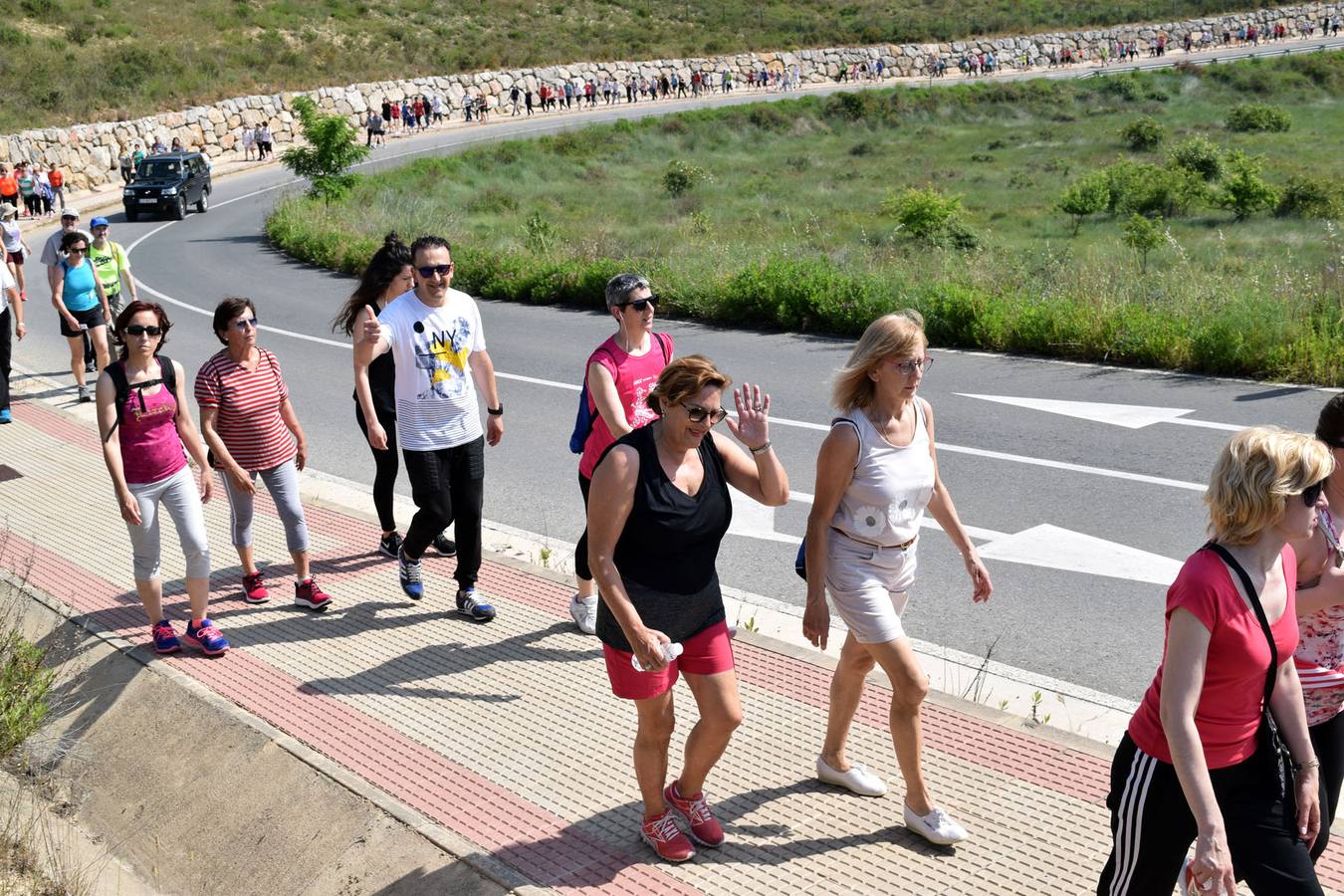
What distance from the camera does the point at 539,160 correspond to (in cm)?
4972

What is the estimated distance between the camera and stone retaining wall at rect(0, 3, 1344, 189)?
4700 centimetres

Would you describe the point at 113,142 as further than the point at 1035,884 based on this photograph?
Yes

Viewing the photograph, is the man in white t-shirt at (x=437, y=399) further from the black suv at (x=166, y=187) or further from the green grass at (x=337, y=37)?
the green grass at (x=337, y=37)

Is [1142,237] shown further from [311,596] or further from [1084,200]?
[311,596]

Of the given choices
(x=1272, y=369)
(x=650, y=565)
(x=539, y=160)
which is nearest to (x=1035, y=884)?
(x=650, y=565)

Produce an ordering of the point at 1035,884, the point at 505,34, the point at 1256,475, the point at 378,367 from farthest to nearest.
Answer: the point at 505,34, the point at 378,367, the point at 1035,884, the point at 1256,475

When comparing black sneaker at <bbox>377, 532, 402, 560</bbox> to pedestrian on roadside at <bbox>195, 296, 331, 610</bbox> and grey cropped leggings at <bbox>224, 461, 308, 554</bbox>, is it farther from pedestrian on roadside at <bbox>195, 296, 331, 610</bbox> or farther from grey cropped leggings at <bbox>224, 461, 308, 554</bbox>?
grey cropped leggings at <bbox>224, 461, 308, 554</bbox>

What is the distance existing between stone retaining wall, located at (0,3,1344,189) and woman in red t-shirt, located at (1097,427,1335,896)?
47674mm

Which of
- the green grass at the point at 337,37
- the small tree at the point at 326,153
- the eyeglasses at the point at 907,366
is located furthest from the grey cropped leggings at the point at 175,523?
the green grass at the point at 337,37

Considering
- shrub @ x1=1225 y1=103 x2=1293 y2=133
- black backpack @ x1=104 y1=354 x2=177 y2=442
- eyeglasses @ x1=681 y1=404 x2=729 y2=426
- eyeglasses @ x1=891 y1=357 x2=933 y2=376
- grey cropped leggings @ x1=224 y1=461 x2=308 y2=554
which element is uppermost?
shrub @ x1=1225 y1=103 x2=1293 y2=133

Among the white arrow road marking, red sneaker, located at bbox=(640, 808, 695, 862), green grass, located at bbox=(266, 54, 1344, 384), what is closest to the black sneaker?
red sneaker, located at bbox=(640, 808, 695, 862)

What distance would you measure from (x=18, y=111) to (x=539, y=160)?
19.0 m

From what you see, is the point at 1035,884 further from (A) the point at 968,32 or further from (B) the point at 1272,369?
(A) the point at 968,32

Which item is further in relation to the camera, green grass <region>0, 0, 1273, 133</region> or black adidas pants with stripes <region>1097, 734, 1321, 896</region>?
green grass <region>0, 0, 1273, 133</region>
